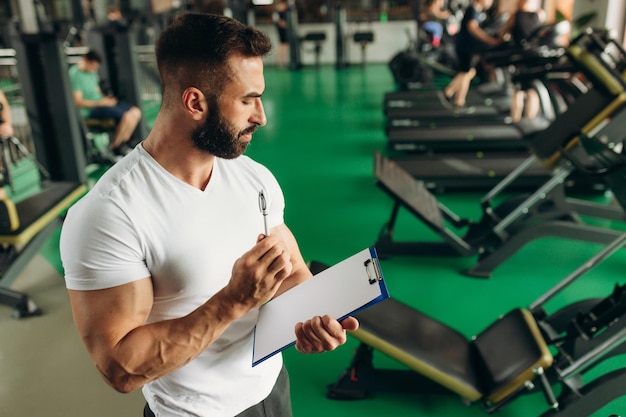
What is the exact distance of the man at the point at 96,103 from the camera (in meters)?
5.56

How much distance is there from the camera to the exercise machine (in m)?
2.13

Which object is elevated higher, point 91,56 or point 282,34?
point 91,56

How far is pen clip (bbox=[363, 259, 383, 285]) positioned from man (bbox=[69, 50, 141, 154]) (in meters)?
5.12

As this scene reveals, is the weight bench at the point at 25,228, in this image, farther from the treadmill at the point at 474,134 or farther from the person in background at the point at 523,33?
the person in background at the point at 523,33

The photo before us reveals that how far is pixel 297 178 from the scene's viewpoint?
18.3 ft

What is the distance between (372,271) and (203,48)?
0.61 meters

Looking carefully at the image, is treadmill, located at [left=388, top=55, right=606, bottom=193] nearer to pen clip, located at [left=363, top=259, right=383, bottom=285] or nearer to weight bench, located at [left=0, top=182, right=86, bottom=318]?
weight bench, located at [left=0, top=182, right=86, bottom=318]

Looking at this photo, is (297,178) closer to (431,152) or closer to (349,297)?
(431,152)

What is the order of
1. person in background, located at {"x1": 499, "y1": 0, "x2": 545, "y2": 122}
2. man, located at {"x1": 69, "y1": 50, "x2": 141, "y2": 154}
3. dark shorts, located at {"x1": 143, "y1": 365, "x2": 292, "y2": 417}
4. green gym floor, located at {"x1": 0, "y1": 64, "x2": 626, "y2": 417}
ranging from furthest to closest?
person in background, located at {"x1": 499, "y1": 0, "x2": 545, "y2": 122}
man, located at {"x1": 69, "y1": 50, "x2": 141, "y2": 154}
green gym floor, located at {"x1": 0, "y1": 64, "x2": 626, "y2": 417}
dark shorts, located at {"x1": 143, "y1": 365, "x2": 292, "y2": 417}

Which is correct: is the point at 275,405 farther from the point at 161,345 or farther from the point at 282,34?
the point at 282,34

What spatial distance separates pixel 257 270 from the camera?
1.05 m

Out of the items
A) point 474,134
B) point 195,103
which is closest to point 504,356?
point 195,103

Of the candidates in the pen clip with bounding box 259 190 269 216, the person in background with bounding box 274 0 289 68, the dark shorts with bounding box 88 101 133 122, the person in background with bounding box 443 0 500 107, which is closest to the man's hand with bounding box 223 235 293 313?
the pen clip with bounding box 259 190 269 216

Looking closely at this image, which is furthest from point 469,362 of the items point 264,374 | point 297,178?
point 297,178
